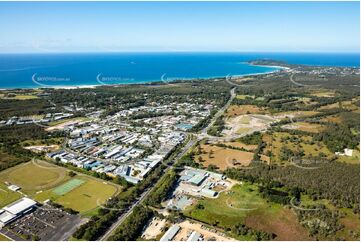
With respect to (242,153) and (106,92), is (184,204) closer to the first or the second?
(242,153)

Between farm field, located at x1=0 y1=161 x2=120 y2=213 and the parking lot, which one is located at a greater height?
farm field, located at x1=0 y1=161 x2=120 y2=213

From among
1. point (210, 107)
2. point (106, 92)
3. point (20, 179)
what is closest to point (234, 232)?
point (20, 179)

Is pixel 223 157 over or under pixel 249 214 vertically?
over

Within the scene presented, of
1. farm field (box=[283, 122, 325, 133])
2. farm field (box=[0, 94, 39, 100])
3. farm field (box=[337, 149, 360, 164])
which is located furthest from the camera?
farm field (box=[0, 94, 39, 100])

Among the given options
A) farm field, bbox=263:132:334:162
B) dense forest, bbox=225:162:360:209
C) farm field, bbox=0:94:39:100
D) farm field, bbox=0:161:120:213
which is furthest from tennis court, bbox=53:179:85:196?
farm field, bbox=0:94:39:100

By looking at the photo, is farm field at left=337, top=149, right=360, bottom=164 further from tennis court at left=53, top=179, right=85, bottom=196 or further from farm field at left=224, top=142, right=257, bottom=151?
tennis court at left=53, top=179, right=85, bottom=196

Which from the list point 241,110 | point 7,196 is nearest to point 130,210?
point 7,196

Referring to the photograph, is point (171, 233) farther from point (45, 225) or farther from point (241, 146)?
point (241, 146)
